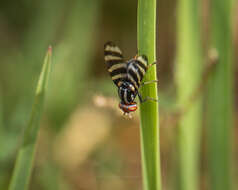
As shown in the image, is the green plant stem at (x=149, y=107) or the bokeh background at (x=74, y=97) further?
the bokeh background at (x=74, y=97)

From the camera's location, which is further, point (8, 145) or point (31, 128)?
point (8, 145)

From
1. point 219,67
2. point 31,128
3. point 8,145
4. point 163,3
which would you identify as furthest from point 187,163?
point 163,3

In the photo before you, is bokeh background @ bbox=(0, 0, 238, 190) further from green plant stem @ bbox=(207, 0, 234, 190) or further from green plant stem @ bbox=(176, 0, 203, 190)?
green plant stem @ bbox=(207, 0, 234, 190)

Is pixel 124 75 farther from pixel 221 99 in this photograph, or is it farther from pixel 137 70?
pixel 221 99

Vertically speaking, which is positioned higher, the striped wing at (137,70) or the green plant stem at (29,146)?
the striped wing at (137,70)

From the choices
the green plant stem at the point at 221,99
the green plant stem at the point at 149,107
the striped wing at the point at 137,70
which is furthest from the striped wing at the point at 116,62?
the green plant stem at the point at 221,99

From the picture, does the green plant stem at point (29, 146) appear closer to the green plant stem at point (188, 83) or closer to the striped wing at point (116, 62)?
the striped wing at point (116, 62)

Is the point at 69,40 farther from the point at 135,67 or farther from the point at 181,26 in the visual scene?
the point at 135,67
